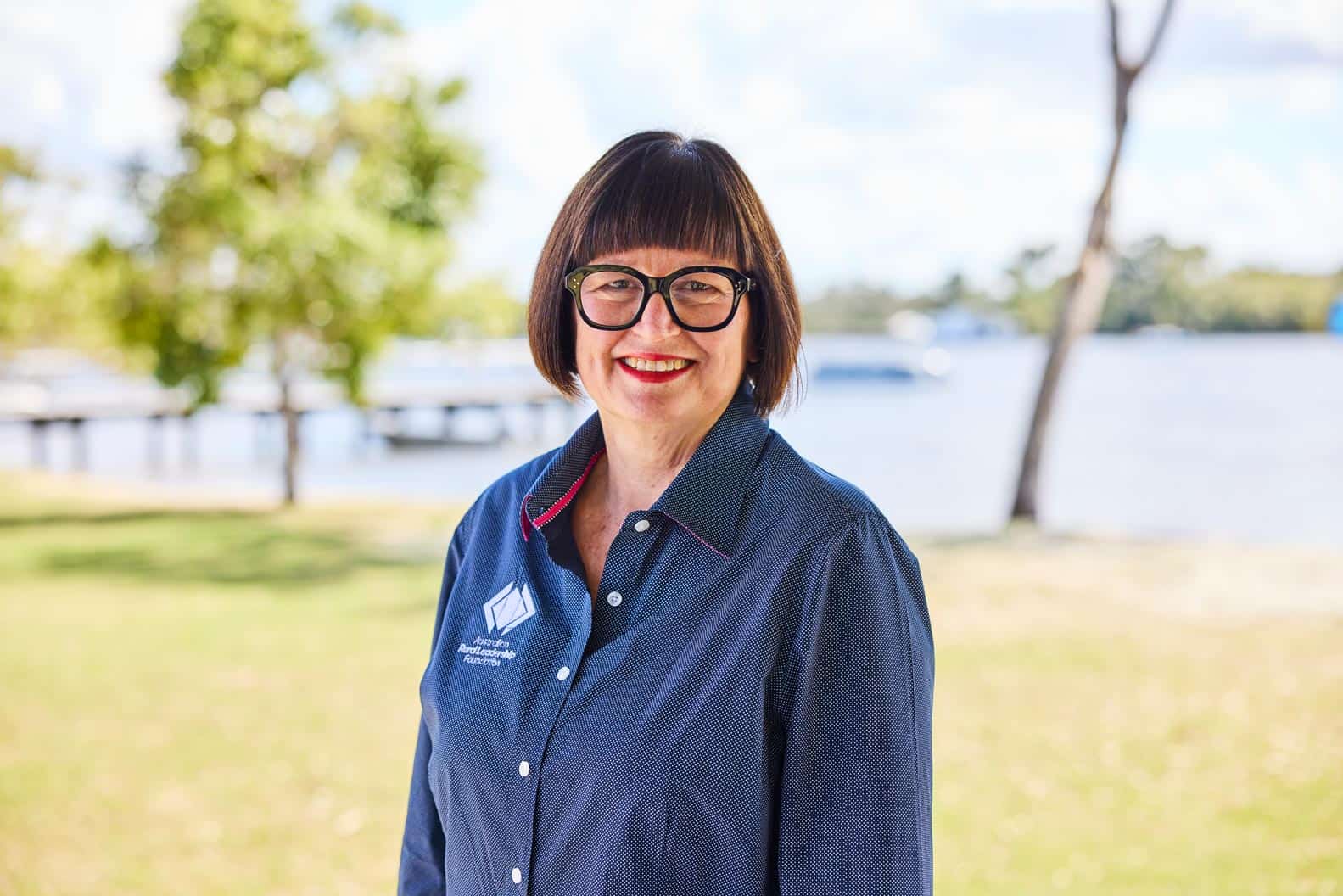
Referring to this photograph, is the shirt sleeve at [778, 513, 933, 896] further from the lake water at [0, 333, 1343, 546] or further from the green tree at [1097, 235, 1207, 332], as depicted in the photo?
the green tree at [1097, 235, 1207, 332]

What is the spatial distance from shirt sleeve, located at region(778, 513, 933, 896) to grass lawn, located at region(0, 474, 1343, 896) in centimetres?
377

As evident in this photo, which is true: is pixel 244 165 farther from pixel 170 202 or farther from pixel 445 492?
pixel 445 492

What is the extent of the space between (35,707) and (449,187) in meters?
13.9

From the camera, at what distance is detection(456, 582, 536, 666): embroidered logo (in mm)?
1906

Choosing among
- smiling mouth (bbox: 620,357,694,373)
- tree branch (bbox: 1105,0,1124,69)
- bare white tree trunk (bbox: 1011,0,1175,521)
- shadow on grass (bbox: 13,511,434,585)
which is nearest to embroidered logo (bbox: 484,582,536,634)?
smiling mouth (bbox: 620,357,694,373)

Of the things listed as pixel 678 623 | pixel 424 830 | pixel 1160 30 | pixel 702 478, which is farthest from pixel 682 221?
pixel 1160 30

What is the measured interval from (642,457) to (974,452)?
41489 mm

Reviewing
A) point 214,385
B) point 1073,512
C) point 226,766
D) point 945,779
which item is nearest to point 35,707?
point 226,766

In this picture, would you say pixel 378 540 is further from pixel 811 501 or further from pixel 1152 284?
pixel 1152 284

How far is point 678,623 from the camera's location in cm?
173

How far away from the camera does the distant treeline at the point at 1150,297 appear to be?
4994 cm

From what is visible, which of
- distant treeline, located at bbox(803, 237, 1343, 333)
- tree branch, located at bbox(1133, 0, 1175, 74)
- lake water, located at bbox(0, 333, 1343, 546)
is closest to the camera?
tree branch, located at bbox(1133, 0, 1175, 74)

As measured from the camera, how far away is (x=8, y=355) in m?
44.5

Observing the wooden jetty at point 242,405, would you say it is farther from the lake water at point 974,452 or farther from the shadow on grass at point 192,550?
the shadow on grass at point 192,550
